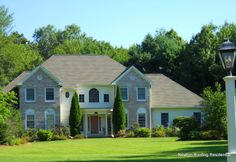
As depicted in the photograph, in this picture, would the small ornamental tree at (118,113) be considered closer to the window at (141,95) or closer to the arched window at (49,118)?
the window at (141,95)

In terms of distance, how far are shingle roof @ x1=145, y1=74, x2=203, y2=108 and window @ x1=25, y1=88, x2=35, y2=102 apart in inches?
506

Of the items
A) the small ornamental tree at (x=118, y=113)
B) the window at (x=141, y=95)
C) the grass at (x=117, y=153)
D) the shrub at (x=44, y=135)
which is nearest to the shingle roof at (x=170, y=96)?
the window at (x=141, y=95)

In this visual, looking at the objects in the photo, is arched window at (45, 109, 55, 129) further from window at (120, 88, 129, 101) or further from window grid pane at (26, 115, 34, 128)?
window at (120, 88, 129, 101)

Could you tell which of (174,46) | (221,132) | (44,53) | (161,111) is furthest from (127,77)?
(44,53)

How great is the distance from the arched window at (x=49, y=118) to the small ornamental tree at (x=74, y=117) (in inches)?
77.7

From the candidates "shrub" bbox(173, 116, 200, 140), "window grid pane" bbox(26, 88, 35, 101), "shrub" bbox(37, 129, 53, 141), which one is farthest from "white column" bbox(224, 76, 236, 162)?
"window grid pane" bbox(26, 88, 35, 101)

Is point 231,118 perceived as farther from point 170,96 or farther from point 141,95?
point 170,96

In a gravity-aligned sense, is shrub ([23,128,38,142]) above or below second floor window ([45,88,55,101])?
below

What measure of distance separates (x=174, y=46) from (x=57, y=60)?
23.6 metres

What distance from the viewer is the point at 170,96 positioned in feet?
193

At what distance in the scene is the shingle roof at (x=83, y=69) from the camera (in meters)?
57.6

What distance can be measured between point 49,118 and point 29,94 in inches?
128

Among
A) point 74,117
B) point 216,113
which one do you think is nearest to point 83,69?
point 74,117

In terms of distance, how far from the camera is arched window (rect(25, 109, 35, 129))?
55.0 m
